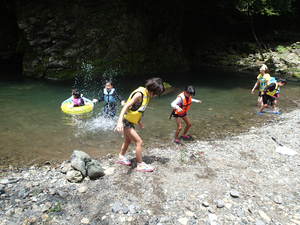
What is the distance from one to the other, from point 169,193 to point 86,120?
17.7 ft

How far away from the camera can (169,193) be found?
3.67m

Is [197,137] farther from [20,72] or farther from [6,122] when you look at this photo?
[20,72]

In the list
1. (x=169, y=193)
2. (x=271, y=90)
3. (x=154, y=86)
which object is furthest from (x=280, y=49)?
(x=169, y=193)

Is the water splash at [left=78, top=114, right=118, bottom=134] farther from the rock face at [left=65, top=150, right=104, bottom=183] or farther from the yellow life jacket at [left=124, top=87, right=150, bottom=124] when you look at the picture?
the yellow life jacket at [left=124, top=87, right=150, bottom=124]

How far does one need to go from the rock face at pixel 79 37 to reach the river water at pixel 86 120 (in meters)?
2.36

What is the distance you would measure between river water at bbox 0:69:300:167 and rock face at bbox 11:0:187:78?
93.0 inches

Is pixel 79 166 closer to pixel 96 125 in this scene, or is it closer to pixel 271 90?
pixel 96 125

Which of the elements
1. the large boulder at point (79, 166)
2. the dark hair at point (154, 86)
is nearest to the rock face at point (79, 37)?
the large boulder at point (79, 166)

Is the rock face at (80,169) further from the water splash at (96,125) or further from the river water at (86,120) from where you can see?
the water splash at (96,125)

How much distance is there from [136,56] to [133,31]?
2.14m

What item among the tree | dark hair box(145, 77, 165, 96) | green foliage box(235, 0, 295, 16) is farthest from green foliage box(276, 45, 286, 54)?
dark hair box(145, 77, 165, 96)

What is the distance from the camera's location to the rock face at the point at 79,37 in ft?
51.8

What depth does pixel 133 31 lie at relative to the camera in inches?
738

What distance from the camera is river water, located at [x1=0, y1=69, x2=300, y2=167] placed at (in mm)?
5891
